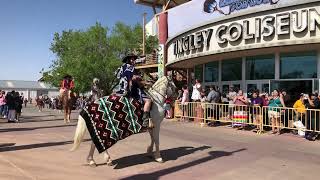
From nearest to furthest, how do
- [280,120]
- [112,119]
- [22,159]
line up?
[112,119], [22,159], [280,120]

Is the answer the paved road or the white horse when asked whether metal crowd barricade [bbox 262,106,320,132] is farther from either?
the white horse

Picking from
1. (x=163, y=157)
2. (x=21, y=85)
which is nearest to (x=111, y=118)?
(x=163, y=157)

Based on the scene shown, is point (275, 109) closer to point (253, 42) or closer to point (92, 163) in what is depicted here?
point (253, 42)

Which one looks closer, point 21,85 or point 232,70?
point 232,70

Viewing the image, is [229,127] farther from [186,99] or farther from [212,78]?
[212,78]

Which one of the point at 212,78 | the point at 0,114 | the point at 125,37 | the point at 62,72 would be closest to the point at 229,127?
the point at 212,78

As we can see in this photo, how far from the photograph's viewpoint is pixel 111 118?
29.0 ft

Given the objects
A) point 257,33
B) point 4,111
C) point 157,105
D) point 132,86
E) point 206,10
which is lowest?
point 4,111

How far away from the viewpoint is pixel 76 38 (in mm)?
50562

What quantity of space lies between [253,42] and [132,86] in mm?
9908

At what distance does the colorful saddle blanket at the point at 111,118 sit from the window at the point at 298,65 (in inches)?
437

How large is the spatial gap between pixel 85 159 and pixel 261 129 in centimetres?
778

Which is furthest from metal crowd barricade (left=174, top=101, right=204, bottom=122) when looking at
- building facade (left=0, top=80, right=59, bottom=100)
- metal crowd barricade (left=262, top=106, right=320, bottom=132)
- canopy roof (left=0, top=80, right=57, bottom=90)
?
canopy roof (left=0, top=80, right=57, bottom=90)

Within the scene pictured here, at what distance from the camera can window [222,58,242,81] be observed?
21.4 m
